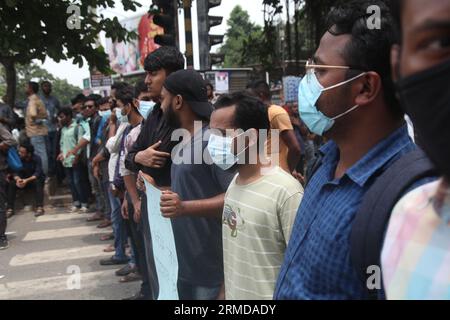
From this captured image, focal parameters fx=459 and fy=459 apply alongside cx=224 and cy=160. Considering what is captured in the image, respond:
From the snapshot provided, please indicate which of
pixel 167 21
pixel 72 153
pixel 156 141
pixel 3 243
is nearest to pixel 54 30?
pixel 72 153

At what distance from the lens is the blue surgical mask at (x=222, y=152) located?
2.24 meters

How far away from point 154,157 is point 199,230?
1.79 ft

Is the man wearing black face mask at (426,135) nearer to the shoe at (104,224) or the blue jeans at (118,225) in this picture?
the blue jeans at (118,225)

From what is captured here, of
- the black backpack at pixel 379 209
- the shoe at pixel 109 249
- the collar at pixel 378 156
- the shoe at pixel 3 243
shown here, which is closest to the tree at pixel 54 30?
the shoe at pixel 3 243

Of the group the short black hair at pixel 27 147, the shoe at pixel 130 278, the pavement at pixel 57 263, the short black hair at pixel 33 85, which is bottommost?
the pavement at pixel 57 263

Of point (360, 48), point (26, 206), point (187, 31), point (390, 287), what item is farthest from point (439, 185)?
point (26, 206)

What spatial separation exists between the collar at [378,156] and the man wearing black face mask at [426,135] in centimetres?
47

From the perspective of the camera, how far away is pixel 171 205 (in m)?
2.33

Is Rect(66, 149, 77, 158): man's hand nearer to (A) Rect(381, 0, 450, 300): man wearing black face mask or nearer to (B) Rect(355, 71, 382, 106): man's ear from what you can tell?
(B) Rect(355, 71, 382, 106): man's ear

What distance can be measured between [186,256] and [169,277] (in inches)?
5.8

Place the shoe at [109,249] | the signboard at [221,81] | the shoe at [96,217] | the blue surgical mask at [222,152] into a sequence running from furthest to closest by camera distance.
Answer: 1. the signboard at [221,81]
2. the shoe at [96,217]
3. the shoe at [109,249]
4. the blue surgical mask at [222,152]

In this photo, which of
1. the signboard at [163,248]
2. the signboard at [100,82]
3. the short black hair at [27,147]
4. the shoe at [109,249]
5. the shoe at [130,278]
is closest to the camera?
the signboard at [163,248]

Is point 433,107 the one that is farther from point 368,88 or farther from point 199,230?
point 199,230

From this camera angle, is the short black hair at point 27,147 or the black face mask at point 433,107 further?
the short black hair at point 27,147
